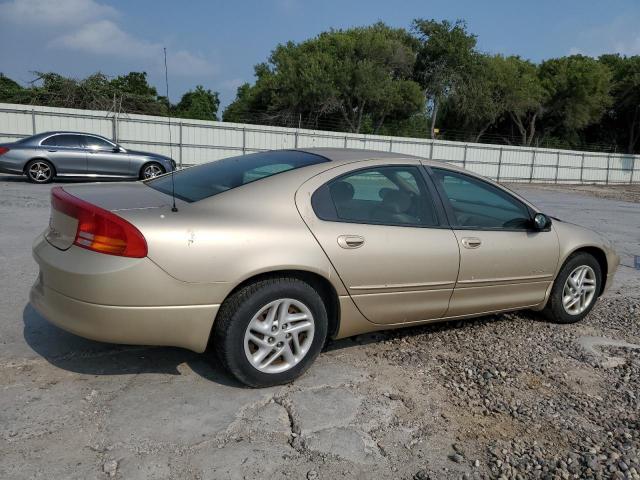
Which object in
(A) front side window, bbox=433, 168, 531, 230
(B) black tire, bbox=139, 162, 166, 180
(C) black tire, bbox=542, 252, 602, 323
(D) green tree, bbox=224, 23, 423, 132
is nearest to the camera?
A: (A) front side window, bbox=433, 168, 531, 230

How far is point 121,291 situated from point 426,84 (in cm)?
4035

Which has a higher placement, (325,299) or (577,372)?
(325,299)

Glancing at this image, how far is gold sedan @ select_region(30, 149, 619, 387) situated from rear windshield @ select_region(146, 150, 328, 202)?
0.02 meters

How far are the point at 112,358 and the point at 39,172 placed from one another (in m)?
11.5

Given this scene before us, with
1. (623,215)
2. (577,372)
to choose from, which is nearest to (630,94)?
(623,215)

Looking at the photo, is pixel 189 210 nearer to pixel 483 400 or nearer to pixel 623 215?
pixel 483 400

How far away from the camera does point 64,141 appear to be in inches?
529

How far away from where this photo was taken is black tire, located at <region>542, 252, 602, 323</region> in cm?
458

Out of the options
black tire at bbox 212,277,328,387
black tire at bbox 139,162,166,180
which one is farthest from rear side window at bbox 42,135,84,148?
black tire at bbox 212,277,328,387

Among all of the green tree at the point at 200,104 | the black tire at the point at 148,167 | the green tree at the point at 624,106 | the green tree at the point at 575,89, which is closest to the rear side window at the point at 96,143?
the black tire at the point at 148,167

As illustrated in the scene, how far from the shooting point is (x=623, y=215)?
1434 centimetres

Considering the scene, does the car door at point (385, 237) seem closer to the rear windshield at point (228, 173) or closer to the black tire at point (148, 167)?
the rear windshield at point (228, 173)

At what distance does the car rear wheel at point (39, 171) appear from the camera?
13.2 m

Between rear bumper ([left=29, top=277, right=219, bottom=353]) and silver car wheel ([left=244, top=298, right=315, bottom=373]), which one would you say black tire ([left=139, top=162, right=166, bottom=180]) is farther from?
silver car wheel ([left=244, top=298, right=315, bottom=373])
